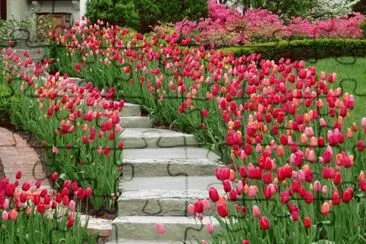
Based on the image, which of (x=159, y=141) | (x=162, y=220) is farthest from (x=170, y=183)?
(x=159, y=141)

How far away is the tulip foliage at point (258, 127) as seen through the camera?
6.57 meters

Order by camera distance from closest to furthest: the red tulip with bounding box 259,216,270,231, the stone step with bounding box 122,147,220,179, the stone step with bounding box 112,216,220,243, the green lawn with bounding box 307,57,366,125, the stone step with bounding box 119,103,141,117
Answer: the red tulip with bounding box 259,216,270,231, the stone step with bounding box 112,216,220,243, the stone step with bounding box 122,147,220,179, the stone step with bounding box 119,103,141,117, the green lawn with bounding box 307,57,366,125

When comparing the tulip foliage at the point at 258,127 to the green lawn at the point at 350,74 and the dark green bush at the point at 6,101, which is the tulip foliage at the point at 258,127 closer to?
the green lawn at the point at 350,74

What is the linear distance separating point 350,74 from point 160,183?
6.23m

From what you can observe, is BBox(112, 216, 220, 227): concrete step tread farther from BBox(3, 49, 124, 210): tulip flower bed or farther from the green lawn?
the green lawn

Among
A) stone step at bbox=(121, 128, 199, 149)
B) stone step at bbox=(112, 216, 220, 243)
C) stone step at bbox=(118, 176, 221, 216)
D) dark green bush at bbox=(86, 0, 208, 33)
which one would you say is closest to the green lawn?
stone step at bbox=(121, 128, 199, 149)

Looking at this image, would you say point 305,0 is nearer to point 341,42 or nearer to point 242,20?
point 242,20

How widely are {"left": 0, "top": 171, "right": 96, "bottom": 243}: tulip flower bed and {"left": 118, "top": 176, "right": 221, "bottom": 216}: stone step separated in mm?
1577

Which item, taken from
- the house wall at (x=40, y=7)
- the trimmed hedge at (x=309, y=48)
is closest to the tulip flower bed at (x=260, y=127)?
the trimmed hedge at (x=309, y=48)

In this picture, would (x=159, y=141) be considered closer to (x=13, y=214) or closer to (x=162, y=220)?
(x=162, y=220)

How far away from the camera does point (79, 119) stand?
10.2 meters

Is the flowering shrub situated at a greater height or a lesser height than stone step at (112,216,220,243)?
greater

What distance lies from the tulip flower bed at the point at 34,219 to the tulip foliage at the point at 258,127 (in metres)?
1.09

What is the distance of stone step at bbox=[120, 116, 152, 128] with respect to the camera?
12.1 m
